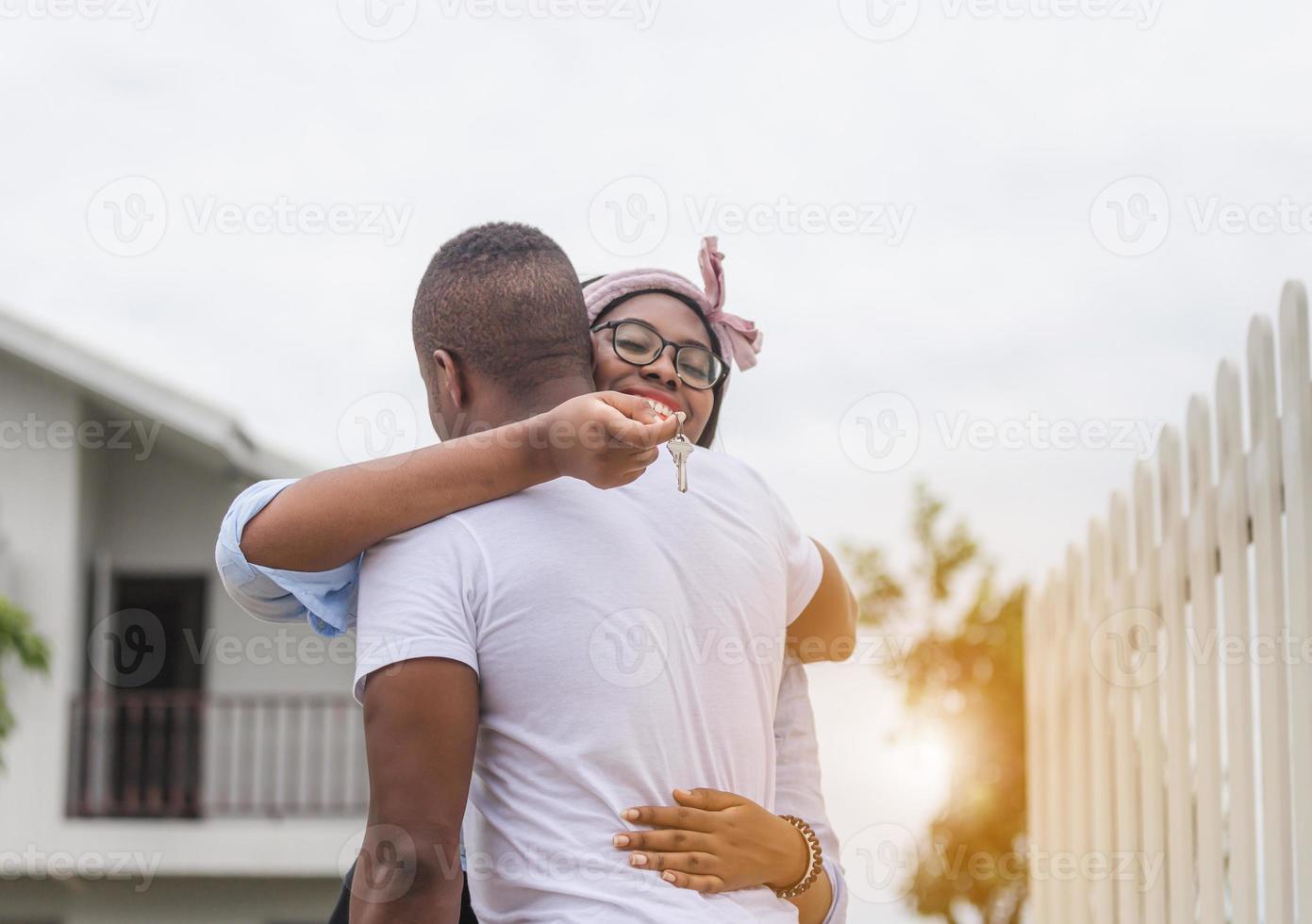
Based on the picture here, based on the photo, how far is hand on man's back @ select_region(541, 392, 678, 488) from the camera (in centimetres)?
175

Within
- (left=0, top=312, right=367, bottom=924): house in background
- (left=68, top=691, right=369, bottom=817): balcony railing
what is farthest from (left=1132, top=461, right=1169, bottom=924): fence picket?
(left=68, top=691, right=369, bottom=817): balcony railing

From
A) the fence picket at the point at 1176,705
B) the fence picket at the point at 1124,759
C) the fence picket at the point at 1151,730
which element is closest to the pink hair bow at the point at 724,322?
the fence picket at the point at 1176,705

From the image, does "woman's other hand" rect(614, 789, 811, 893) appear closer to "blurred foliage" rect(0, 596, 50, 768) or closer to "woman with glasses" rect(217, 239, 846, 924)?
"woman with glasses" rect(217, 239, 846, 924)

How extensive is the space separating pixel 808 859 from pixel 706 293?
1.01 metres

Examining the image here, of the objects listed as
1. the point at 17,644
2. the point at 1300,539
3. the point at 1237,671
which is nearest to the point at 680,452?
the point at 1300,539

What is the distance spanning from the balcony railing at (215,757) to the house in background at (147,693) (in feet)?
0.06

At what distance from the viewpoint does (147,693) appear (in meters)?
12.2

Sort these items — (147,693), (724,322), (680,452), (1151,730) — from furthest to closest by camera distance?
1. (147,693)
2. (1151,730)
3. (724,322)
4. (680,452)

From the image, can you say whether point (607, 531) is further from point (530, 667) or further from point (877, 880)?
point (877, 880)

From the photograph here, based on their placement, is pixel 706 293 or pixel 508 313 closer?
pixel 508 313

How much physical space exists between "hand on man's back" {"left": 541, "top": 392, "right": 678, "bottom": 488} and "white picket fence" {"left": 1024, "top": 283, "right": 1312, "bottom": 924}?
1.67m

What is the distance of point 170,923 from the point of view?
38.5ft

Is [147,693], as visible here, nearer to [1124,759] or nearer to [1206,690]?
[1124,759]

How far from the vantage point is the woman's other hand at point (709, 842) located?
1.84m
